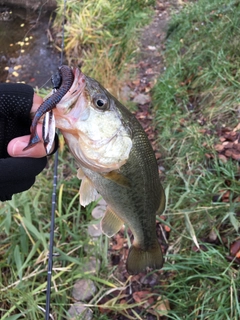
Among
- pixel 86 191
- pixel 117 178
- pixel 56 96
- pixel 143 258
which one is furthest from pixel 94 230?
pixel 56 96

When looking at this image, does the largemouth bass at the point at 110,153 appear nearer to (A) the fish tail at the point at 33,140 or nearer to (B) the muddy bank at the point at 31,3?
(A) the fish tail at the point at 33,140

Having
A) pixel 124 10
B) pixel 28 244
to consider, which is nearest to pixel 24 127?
pixel 28 244

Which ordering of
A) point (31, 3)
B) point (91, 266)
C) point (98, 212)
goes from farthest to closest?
point (31, 3)
point (98, 212)
point (91, 266)

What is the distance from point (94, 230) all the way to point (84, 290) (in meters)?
0.58

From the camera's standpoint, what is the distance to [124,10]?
Result: 614 centimetres

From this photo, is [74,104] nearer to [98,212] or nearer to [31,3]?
[98,212]

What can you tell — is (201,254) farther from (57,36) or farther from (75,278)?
(57,36)

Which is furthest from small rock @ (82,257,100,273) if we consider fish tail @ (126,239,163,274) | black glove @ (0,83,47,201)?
black glove @ (0,83,47,201)

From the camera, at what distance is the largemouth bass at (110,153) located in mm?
1442

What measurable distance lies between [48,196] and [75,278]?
0.92 m

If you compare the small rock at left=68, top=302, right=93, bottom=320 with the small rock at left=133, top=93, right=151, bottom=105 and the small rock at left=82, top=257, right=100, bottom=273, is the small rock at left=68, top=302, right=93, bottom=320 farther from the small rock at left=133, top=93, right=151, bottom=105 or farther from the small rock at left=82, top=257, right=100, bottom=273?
the small rock at left=133, top=93, right=151, bottom=105

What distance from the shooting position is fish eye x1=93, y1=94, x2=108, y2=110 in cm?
148

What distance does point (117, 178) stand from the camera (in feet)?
5.36

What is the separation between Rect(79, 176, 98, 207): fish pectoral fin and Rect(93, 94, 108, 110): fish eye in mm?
418
